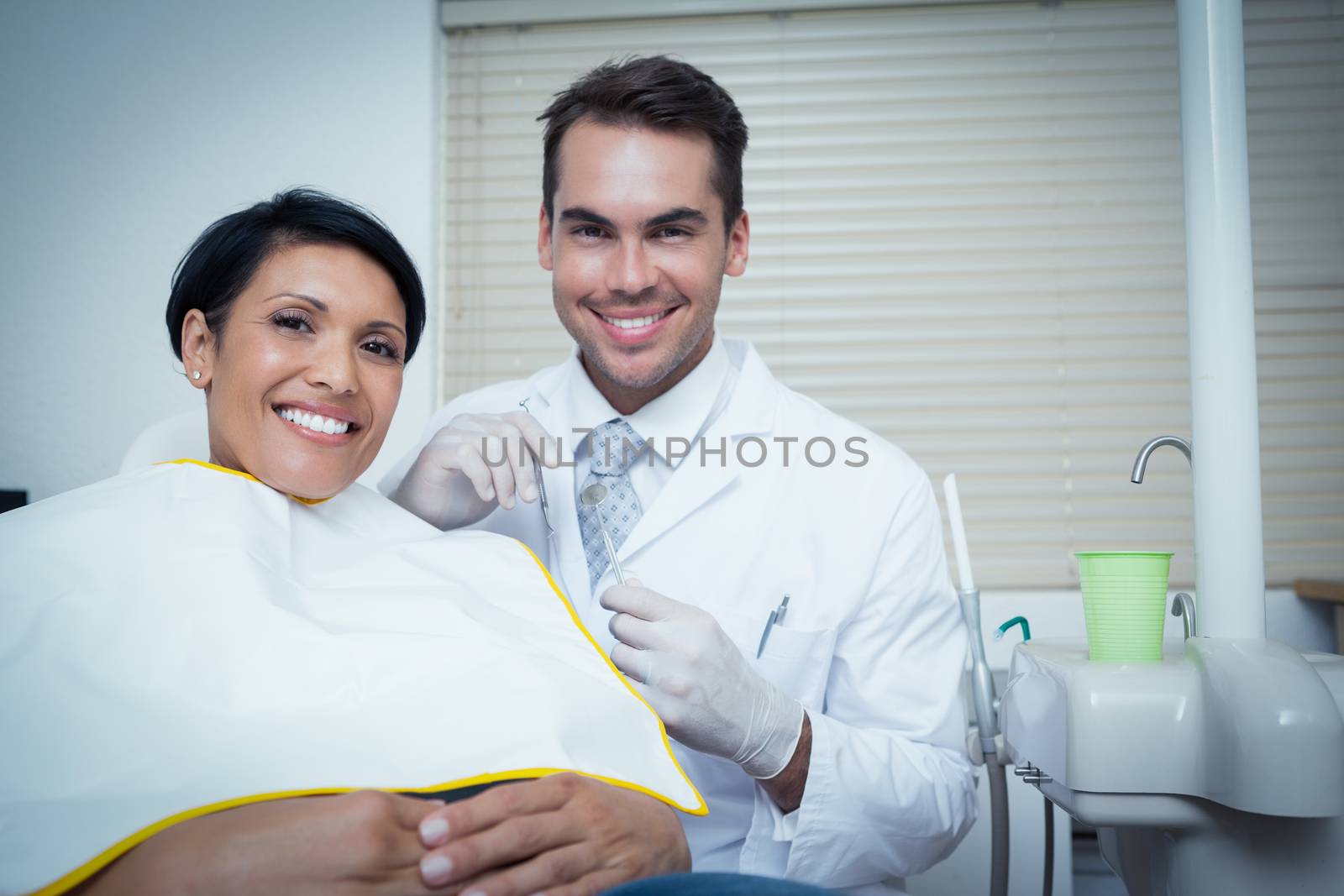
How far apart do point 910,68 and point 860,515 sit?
1240 mm

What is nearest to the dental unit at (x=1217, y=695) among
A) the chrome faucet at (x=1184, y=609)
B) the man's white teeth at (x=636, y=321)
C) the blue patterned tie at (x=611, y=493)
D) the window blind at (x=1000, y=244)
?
the chrome faucet at (x=1184, y=609)

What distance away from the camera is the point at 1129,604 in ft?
2.93

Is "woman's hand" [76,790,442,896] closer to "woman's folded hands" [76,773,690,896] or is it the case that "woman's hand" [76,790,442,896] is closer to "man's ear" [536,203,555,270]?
"woman's folded hands" [76,773,690,896]

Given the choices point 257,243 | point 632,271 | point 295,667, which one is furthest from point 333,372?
point 632,271

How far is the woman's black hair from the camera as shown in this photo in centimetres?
107

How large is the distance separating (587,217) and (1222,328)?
86 centimetres

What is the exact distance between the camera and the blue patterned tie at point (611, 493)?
1.38 metres

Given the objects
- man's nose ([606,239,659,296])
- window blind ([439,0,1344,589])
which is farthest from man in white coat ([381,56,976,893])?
window blind ([439,0,1344,589])

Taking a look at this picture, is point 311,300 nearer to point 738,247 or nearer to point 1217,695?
point 738,247

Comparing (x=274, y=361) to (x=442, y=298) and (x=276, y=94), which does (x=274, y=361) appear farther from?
(x=276, y=94)

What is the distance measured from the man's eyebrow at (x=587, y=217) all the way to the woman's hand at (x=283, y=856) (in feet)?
3.00

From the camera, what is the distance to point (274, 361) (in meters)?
1.03

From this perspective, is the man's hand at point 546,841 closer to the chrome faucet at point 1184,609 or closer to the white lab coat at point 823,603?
the white lab coat at point 823,603

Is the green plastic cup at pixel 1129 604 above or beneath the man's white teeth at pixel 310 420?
beneath
